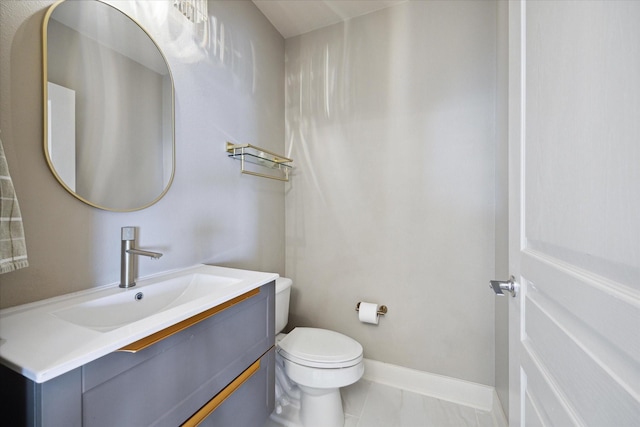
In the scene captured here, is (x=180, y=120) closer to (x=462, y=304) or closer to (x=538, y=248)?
(x=538, y=248)

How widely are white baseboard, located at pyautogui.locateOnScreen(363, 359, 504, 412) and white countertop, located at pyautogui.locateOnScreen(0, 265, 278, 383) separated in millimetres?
1388

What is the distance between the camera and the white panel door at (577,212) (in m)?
0.38

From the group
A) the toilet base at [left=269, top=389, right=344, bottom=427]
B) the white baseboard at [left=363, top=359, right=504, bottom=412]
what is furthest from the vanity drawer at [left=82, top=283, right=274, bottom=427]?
the white baseboard at [left=363, top=359, right=504, bottom=412]

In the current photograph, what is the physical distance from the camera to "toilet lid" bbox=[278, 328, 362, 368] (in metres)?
1.30

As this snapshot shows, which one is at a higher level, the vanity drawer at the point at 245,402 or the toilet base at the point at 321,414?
the vanity drawer at the point at 245,402

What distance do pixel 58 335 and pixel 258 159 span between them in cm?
130

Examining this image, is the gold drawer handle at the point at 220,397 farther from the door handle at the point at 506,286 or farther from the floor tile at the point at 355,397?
the door handle at the point at 506,286

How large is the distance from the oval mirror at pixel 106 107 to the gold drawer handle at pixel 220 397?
780mm

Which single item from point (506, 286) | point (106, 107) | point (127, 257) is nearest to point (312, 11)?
point (106, 107)

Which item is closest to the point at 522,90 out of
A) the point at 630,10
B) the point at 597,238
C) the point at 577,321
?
the point at 630,10

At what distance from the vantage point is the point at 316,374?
4.20ft

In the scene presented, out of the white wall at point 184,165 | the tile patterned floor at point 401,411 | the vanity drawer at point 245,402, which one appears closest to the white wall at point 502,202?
the tile patterned floor at point 401,411

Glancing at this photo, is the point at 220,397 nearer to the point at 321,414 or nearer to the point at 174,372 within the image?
the point at 174,372

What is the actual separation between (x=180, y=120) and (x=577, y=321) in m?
1.56
